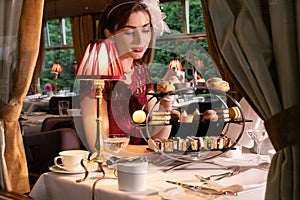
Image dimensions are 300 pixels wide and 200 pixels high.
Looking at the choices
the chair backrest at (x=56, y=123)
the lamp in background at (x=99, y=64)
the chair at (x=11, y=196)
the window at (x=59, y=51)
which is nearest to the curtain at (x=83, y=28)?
the window at (x=59, y=51)

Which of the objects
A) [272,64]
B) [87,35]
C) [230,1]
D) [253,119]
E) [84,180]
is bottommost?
[84,180]

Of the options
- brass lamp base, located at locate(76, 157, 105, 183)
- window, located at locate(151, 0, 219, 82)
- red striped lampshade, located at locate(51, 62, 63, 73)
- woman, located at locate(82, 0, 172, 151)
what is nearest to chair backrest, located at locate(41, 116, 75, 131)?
red striped lampshade, located at locate(51, 62, 63, 73)

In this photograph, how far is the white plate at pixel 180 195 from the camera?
4.00ft

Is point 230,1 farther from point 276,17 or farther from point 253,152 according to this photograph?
point 253,152

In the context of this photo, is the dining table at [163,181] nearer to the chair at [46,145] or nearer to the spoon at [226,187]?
the spoon at [226,187]

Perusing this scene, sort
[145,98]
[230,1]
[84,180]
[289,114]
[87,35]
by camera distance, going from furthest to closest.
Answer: [87,35] < [145,98] < [84,180] < [230,1] < [289,114]

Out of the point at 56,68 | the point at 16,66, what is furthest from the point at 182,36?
the point at 16,66

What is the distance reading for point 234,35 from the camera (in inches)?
40.6

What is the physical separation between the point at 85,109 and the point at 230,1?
875mm

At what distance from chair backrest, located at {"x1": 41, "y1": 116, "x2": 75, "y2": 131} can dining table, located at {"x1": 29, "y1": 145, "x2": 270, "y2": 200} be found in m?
0.91

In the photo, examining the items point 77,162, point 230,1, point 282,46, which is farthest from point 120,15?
point 282,46

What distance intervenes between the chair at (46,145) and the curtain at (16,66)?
0.31 ft

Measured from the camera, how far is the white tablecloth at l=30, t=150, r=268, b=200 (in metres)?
1.28

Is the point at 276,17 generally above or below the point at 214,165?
above
